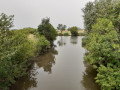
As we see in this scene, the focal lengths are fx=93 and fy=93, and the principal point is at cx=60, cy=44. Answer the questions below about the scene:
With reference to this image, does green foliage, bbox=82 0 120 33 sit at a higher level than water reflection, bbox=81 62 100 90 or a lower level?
higher

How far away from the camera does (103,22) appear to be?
563 cm

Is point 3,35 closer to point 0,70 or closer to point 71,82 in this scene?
point 0,70

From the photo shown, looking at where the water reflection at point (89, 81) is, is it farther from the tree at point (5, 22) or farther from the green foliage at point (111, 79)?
the tree at point (5, 22)

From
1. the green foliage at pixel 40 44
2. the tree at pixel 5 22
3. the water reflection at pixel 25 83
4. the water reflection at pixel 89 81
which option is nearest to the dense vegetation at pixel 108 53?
the water reflection at pixel 89 81

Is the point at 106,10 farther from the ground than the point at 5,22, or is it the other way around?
the point at 106,10

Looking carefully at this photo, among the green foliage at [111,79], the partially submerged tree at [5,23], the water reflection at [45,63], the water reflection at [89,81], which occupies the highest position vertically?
the partially submerged tree at [5,23]

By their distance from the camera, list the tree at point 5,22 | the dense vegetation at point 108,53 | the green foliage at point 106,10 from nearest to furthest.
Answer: the dense vegetation at point 108,53
the tree at point 5,22
the green foliage at point 106,10

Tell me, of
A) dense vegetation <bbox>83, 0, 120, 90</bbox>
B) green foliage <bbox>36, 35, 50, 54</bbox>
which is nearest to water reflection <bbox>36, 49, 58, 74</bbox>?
green foliage <bbox>36, 35, 50, 54</bbox>

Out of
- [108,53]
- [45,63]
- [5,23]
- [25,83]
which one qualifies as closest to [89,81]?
[108,53]

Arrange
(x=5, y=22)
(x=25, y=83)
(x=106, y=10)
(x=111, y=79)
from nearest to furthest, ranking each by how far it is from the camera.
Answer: (x=111, y=79) → (x=5, y=22) → (x=25, y=83) → (x=106, y=10)

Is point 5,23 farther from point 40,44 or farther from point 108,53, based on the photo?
point 40,44

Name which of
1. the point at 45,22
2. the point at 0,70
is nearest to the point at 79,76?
the point at 0,70

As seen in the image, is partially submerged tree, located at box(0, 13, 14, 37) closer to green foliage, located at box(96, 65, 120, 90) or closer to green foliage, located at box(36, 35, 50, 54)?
green foliage, located at box(96, 65, 120, 90)

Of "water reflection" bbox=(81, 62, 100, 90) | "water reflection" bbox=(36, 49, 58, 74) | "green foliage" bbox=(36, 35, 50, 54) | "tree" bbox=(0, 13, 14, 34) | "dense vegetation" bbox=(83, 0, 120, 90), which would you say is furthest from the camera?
"green foliage" bbox=(36, 35, 50, 54)
